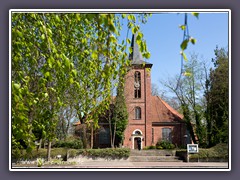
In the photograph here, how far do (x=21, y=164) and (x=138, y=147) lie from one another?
807 inches

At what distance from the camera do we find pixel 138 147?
24797mm

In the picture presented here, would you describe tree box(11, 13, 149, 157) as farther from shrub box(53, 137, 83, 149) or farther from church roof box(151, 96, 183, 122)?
church roof box(151, 96, 183, 122)

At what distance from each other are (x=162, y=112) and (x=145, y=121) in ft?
5.63

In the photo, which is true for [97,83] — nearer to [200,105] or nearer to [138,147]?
[200,105]

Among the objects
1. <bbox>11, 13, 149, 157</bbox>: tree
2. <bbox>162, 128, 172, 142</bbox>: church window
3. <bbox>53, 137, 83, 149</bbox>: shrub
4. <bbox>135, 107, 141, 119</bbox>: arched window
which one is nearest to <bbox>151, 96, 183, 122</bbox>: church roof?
<bbox>162, 128, 172, 142</bbox>: church window

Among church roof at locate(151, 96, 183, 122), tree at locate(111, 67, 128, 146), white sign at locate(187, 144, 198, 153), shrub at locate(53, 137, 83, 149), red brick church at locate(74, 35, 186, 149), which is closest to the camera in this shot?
white sign at locate(187, 144, 198, 153)

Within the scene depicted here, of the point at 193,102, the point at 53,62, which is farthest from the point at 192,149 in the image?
the point at 53,62

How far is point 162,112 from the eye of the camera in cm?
2666

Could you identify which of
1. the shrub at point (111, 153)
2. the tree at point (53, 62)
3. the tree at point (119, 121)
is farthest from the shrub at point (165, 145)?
the tree at point (53, 62)

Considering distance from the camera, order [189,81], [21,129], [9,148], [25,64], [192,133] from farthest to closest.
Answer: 1. [192,133]
2. [189,81]
3. [9,148]
4. [25,64]
5. [21,129]

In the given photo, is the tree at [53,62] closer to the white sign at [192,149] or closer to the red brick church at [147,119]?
the white sign at [192,149]

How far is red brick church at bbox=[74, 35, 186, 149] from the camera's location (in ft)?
82.3

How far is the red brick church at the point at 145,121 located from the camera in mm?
25094
